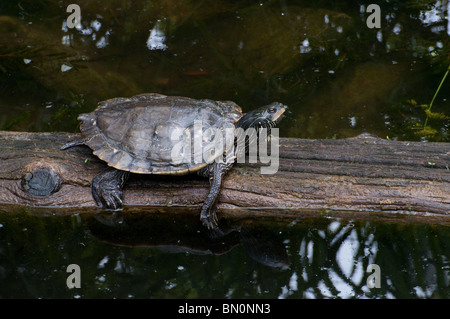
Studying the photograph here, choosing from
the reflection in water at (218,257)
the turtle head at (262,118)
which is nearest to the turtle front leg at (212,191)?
the reflection in water at (218,257)

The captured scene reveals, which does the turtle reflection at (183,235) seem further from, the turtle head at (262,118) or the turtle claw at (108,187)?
the turtle head at (262,118)

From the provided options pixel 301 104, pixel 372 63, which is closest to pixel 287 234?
pixel 301 104

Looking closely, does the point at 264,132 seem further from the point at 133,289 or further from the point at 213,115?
the point at 133,289

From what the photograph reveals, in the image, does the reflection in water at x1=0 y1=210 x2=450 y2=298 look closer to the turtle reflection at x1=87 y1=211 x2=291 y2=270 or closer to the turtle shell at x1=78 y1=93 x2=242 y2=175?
the turtle reflection at x1=87 y1=211 x2=291 y2=270

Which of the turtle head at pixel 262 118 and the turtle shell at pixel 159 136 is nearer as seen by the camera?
the turtle shell at pixel 159 136

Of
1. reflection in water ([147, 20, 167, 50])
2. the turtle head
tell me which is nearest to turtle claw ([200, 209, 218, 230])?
the turtle head

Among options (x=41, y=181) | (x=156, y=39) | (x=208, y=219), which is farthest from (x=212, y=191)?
(x=156, y=39)

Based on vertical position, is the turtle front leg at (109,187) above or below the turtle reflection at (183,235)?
above

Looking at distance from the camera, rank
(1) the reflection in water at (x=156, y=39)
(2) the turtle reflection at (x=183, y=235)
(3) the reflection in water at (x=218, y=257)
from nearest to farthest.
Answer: (3) the reflection in water at (x=218, y=257), (2) the turtle reflection at (x=183, y=235), (1) the reflection in water at (x=156, y=39)
